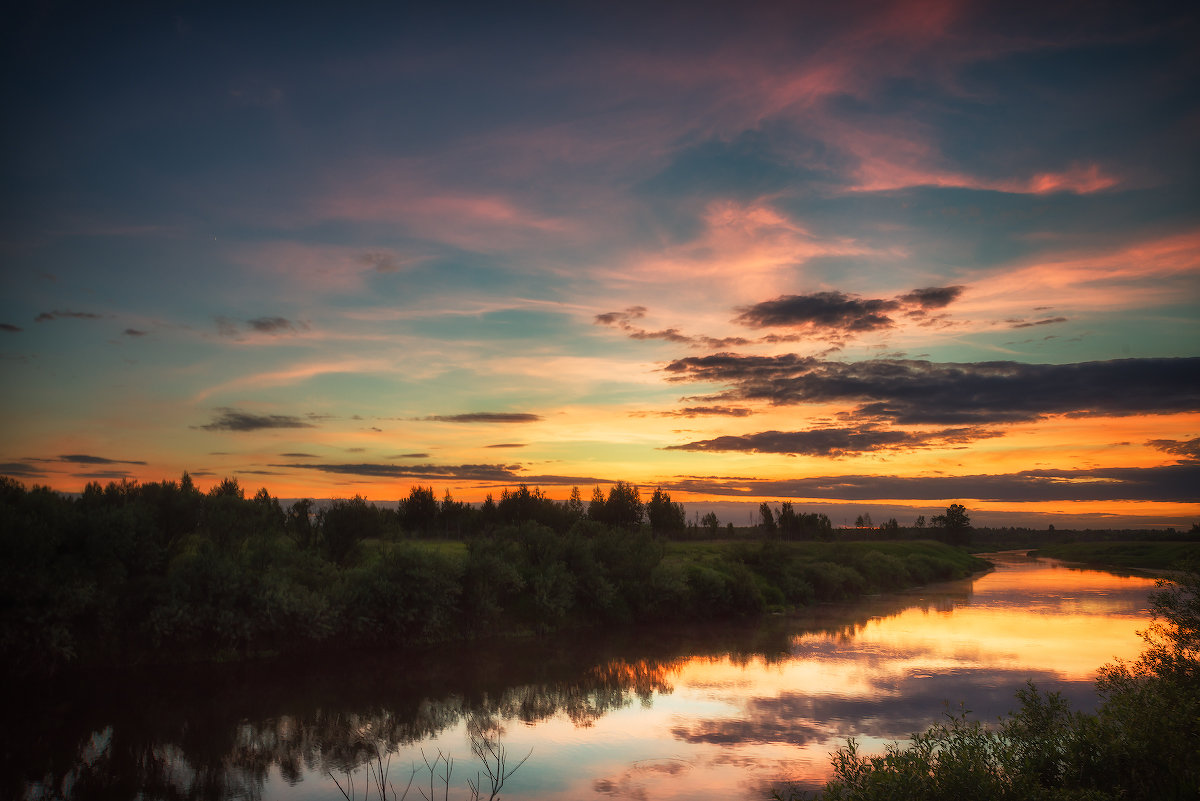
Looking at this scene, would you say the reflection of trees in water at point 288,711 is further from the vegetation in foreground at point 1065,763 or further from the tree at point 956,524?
the tree at point 956,524

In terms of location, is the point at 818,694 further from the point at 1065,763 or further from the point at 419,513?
the point at 419,513

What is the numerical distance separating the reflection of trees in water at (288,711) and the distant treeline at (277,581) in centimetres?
170

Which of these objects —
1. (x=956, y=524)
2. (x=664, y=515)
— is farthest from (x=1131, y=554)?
(x=664, y=515)

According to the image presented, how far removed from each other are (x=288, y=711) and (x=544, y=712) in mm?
8207

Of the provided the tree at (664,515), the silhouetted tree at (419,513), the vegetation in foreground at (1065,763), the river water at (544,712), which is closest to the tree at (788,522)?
the tree at (664,515)

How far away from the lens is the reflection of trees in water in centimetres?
1675

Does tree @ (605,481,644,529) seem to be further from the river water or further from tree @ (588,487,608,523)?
the river water

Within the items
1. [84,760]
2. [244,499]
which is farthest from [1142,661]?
[244,499]

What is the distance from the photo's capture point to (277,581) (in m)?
28.3

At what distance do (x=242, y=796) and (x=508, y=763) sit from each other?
6.13m

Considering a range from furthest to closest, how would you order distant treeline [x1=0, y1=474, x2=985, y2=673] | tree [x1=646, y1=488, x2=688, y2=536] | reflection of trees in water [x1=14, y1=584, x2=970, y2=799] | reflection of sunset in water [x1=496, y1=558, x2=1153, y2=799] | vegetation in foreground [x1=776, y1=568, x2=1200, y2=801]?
tree [x1=646, y1=488, x2=688, y2=536]
distant treeline [x1=0, y1=474, x2=985, y2=673]
reflection of trees in water [x1=14, y1=584, x2=970, y2=799]
reflection of sunset in water [x1=496, y1=558, x2=1153, y2=799]
vegetation in foreground [x1=776, y1=568, x2=1200, y2=801]

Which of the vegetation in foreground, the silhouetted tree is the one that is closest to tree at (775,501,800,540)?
the silhouetted tree

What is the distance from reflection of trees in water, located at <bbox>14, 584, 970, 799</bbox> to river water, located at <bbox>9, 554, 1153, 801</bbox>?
0.29 ft

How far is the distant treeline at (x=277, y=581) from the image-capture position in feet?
Result: 80.2
